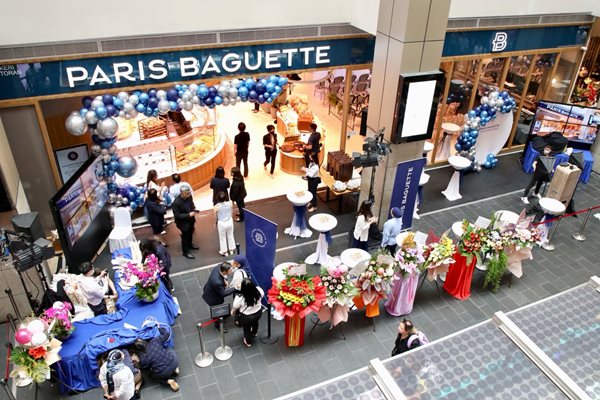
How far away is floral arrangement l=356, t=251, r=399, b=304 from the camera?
7.57 metres

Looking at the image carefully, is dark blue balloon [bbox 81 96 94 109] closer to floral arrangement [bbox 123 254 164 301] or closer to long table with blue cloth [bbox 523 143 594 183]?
floral arrangement [bbox 123 254 164 301]

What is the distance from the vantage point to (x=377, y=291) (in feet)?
25.4

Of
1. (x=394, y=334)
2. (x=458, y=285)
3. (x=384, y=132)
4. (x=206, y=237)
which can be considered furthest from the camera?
(x=206, y=237)

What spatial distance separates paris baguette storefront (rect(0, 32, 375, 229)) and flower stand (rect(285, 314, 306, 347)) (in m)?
4.42

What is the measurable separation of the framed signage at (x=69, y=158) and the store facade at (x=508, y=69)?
794cm

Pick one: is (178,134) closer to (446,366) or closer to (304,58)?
(304,58)

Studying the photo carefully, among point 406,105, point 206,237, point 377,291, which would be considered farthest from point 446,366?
point 206,237

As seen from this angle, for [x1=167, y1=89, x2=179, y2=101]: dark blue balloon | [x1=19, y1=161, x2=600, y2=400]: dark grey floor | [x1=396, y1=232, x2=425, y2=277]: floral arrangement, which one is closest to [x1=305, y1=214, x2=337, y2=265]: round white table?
[x1=19, y1=161, x2=600, y2=400]: dark grey floor

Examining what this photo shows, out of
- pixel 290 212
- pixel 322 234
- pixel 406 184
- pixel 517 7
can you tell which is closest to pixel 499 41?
pixel 517 7

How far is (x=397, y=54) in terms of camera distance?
8680mm

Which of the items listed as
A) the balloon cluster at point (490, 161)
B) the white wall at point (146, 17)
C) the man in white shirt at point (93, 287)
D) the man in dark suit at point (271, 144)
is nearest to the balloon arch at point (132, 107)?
the white wall at point (146, 17)

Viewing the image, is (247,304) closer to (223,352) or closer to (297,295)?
(297,295)

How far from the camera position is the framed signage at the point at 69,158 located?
30.5 ft

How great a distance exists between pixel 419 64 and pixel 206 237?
207 inches
